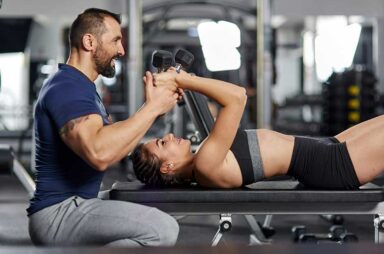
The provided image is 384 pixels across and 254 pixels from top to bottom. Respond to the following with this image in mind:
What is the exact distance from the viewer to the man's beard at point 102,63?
2.05 metres

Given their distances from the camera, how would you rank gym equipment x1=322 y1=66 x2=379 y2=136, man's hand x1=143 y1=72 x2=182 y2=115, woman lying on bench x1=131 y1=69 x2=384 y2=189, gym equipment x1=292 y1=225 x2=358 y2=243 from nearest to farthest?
man's hand x1=143 y1=72 x2=182 y2=115, woman lying on bench x1=131 y1=69 x2=384 y2=189, gym equipment x1=292 y1=225 x2=358 y2=243, gym equipment x1=322 y1=66 x2=379 y2=136

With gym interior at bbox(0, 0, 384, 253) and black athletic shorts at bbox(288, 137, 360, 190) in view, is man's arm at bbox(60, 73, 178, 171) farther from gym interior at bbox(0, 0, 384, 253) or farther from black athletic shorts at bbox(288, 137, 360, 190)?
black athletic shorts at bbox(288, 137, 360, 190)

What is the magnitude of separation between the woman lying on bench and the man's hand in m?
0.25

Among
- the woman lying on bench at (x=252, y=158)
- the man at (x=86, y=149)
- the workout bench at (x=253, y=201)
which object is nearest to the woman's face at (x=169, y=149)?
the woman lying on bench at (x=252, y=158)

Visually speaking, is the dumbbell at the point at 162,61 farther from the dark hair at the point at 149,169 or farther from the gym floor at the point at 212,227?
the gym floor at the point at 212,227

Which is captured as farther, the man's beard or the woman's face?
the woman's face

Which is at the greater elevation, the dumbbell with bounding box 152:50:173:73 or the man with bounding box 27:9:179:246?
the dumbbell with bounding box 152:50:173:73

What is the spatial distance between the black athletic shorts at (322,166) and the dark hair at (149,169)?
1.45 feet

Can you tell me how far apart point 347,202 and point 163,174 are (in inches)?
26.0

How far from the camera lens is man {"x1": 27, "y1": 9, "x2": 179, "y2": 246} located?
183 centimetres

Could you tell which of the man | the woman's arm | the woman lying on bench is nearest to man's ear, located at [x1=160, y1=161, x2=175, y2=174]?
the woman lying on bench

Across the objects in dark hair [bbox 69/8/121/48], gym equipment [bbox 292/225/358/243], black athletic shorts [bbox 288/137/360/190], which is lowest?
gym equipment [bbox 292/225/358/243]

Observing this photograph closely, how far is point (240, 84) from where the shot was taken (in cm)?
714

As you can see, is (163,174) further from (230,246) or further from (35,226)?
(230,246)
